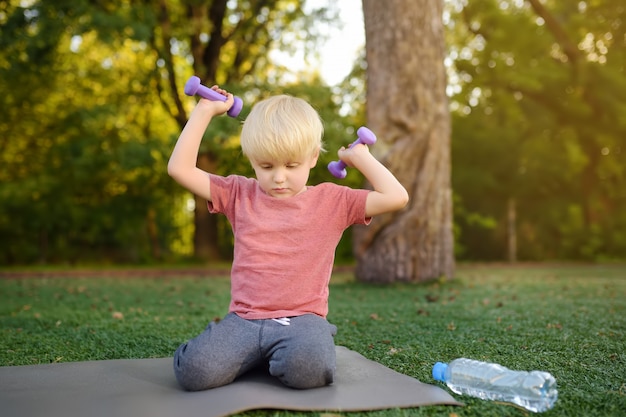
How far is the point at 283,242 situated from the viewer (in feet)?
8.90

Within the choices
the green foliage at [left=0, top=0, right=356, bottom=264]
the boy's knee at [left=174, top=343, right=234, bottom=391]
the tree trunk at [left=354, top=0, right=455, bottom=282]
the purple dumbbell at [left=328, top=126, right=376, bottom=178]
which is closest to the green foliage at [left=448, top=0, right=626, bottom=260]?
the green foliage at [left=0, top=0, right=356, bottom=264]

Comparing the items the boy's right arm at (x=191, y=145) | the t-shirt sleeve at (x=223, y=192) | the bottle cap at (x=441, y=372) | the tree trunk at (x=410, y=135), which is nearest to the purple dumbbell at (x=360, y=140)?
the t-shirt sleeve at (x=223, y=192)

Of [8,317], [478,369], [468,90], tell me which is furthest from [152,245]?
[478,369]

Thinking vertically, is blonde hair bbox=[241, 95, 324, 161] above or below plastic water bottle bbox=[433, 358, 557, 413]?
above

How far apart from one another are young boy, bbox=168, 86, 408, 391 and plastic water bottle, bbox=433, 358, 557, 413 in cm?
50

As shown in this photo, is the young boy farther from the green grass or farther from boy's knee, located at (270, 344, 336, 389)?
the green grass

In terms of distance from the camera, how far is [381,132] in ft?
23.4

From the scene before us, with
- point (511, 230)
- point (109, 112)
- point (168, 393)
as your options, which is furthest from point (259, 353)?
point (511, 230)

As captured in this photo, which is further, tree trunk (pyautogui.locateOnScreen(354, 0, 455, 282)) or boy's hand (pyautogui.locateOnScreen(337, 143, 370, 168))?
tree trunk (pyautogui.locateOnScreen(354, 0, 455, 282))

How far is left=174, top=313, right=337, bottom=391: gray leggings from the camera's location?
96.0 inches

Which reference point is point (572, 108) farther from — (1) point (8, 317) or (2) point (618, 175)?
(1) point (8, 317)

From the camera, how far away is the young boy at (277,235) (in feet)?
8.19

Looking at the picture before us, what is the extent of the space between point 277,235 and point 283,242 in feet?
0.13

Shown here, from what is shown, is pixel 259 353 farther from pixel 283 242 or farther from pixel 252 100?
pixel 252 100
